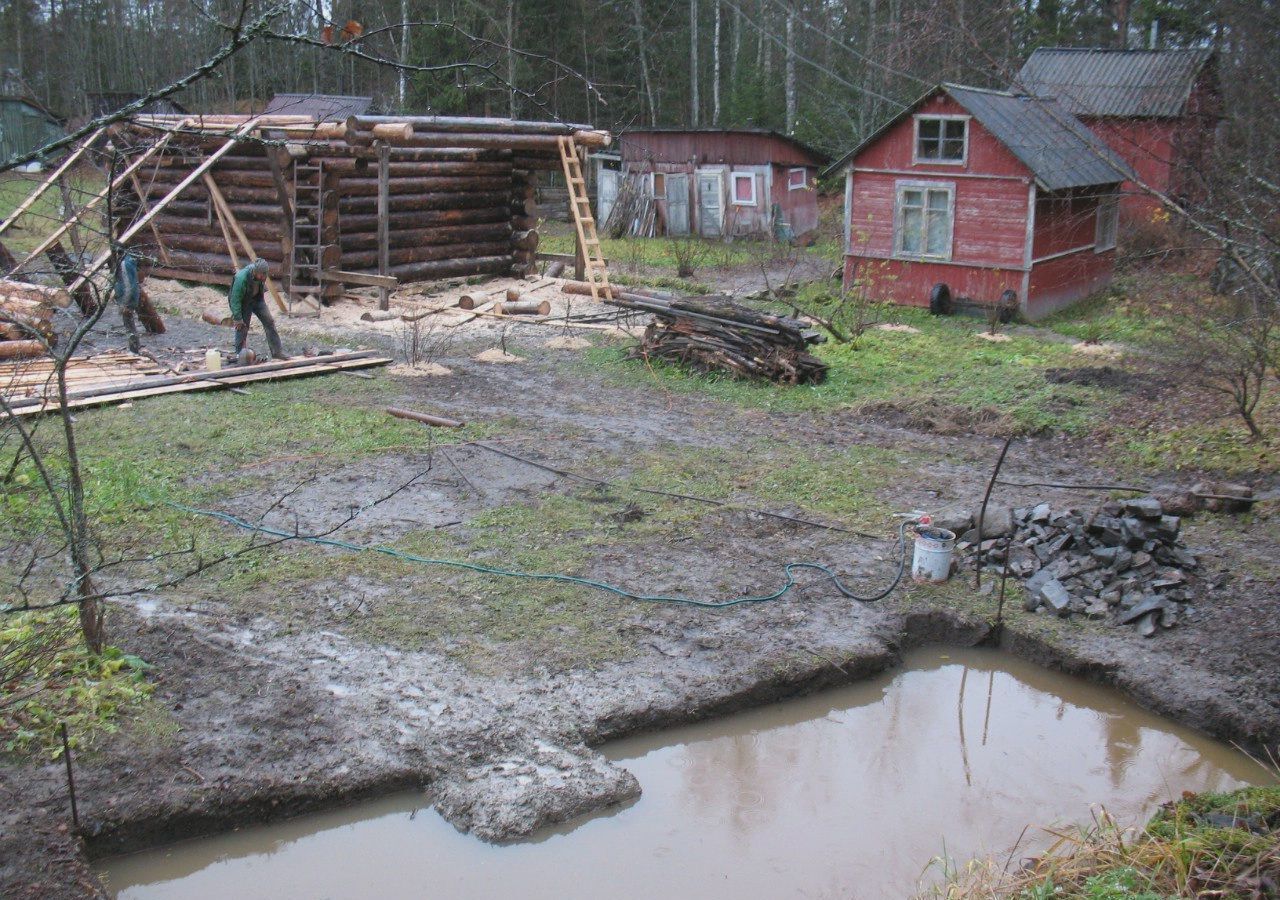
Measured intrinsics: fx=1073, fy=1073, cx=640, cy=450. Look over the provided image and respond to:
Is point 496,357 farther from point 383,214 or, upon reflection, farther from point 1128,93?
point 1128,93

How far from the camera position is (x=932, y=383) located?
14742mm

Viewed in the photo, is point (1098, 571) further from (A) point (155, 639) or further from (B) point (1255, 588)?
(A) point (155, 639)

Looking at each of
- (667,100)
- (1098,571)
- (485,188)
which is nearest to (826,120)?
(667,100)

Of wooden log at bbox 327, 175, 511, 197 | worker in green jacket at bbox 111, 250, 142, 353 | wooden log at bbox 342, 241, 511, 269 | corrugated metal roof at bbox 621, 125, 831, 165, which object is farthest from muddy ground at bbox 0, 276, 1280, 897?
corrugated metal roof at bbox 621, 125, 831, 165

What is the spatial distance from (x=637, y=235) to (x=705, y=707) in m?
26.3

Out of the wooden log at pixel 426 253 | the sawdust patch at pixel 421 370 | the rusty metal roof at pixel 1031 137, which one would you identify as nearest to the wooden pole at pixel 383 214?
the wooden log at pixel 426 253

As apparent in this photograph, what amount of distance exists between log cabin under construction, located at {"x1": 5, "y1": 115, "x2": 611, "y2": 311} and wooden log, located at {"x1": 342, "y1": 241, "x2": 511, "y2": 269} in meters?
0.03

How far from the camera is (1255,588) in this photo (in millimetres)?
8102

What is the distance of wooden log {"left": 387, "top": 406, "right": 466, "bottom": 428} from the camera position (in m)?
12.2

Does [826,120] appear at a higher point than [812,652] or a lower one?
higher

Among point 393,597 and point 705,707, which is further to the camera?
point 393,597

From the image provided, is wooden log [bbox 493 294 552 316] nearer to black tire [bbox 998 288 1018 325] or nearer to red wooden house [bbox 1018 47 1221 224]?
black tire [bbox 998 288 1018 325]

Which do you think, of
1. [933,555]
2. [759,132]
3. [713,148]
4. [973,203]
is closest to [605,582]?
[933,555]

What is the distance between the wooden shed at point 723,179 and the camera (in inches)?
1183
